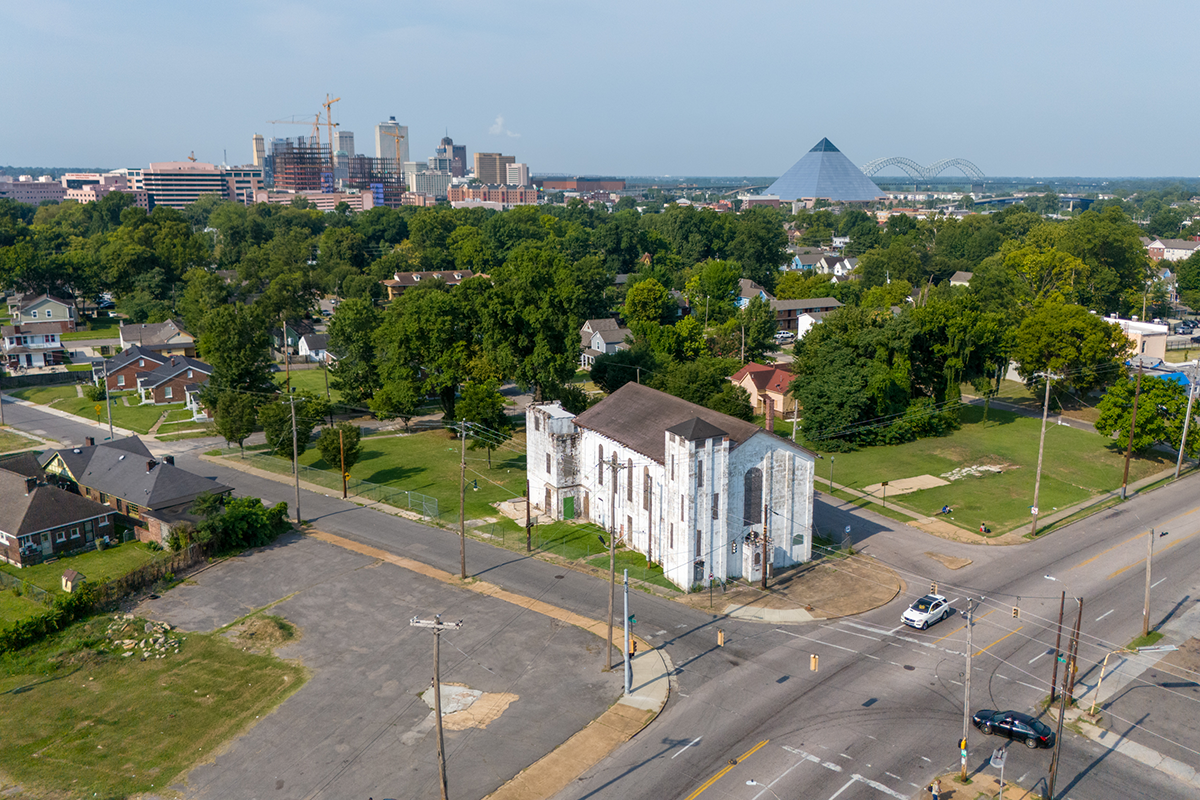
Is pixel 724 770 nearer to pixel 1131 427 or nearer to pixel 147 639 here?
pixel 147 639

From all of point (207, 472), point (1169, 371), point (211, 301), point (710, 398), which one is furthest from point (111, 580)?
point (1169, 371)

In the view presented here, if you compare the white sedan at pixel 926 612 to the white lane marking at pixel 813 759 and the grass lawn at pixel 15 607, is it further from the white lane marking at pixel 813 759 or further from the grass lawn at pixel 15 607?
the grass lawn at pixel 15 607

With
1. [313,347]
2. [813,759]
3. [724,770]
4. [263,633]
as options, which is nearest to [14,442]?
[313,347]

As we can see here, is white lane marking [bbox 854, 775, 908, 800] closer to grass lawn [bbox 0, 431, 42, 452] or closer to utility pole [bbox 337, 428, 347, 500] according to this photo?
utility pole [bbox 337, 428, 347, 500]

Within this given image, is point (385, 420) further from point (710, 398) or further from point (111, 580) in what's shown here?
point (111, 580)

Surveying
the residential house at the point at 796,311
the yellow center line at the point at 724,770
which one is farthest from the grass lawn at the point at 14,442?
the residential house at the point at 796,311

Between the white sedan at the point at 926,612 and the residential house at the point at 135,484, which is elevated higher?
the residential house at the point at 135,484
